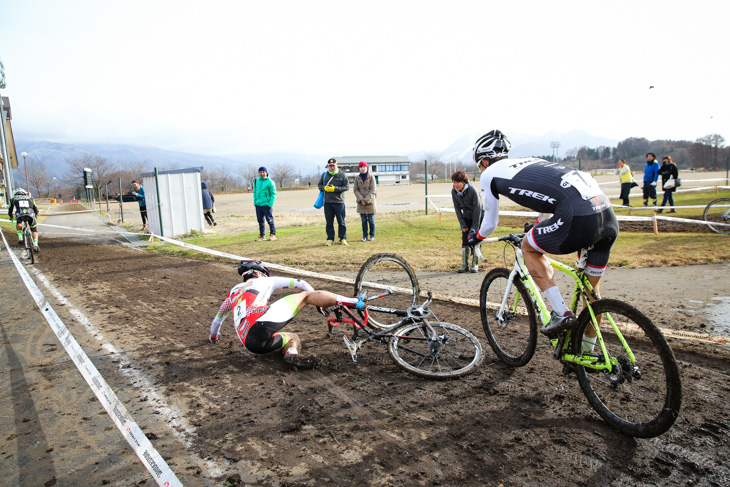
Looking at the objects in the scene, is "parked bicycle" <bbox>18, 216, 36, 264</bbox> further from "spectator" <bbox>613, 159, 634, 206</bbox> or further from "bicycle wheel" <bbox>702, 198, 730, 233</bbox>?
"spectator" <bbox>613, 159, 634, 206</bbox>

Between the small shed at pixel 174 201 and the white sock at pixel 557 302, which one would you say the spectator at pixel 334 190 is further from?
the white sock at pixel 557 302

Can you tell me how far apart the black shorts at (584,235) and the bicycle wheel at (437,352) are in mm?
1325

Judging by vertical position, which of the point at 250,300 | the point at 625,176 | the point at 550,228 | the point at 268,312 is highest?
the point at 625,176

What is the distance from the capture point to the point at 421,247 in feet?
38.5

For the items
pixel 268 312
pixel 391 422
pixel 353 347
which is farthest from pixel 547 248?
pixel 268 312

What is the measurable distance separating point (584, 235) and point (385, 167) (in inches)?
4711

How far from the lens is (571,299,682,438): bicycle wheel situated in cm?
287

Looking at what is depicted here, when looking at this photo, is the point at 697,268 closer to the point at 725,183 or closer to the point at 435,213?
the point at 435,213

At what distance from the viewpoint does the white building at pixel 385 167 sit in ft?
364

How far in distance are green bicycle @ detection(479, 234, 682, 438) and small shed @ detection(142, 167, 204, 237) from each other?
15.0 meters

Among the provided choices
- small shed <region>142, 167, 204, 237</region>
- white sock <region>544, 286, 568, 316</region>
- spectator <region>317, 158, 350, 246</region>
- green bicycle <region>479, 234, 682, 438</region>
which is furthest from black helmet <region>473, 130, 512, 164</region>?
small shed <region>142, 167, 204, 237</region>

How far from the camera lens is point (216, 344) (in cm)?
536

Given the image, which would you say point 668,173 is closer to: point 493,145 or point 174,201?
point 493,145

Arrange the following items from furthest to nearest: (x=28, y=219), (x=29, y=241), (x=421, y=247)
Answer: (x=28, y=219) → (x=29, y=241) → (x=421, y=247)
